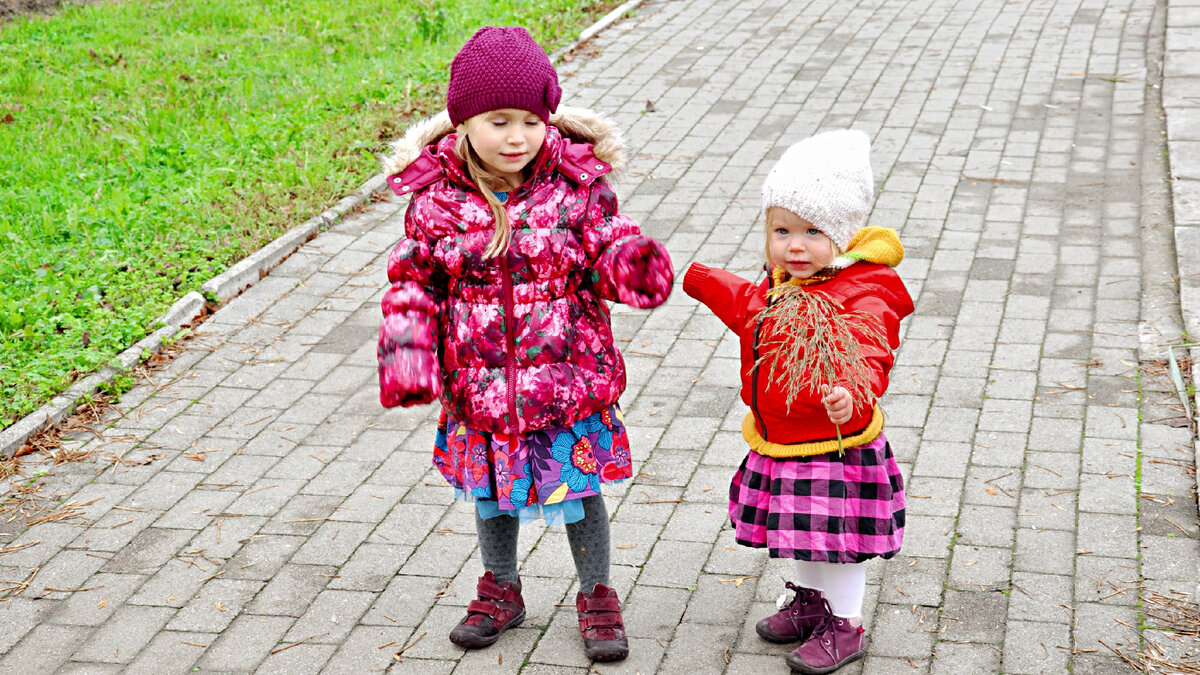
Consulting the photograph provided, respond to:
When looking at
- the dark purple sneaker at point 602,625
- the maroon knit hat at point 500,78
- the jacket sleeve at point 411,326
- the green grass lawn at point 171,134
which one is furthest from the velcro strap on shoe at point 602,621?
the green grass lawn at point 171,134

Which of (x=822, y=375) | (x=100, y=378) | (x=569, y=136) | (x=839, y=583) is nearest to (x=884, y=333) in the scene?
(x=822, y=375)

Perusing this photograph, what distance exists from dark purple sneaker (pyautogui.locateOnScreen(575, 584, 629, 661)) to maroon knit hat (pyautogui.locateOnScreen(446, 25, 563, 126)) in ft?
4.60

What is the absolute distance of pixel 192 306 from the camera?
6121 mm

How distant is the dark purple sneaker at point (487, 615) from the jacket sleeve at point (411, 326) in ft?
2.30

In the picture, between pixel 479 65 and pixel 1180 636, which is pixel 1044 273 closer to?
pixel 1180 636

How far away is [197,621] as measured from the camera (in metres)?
3.85

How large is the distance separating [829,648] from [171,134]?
6.65 meters

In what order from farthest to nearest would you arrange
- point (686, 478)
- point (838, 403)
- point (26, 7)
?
point (26, 7), point (686, 478), point (838, 403)

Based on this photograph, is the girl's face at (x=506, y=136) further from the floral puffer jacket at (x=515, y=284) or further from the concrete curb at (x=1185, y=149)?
the concrete curb at (x=1185, y=149)

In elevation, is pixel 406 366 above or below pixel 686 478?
above

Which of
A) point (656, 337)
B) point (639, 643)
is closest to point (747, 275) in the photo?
point (656, 337)

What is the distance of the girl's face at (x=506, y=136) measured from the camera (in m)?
3.20

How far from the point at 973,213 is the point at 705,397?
8.49ft

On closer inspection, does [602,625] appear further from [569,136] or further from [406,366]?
[569,136]
